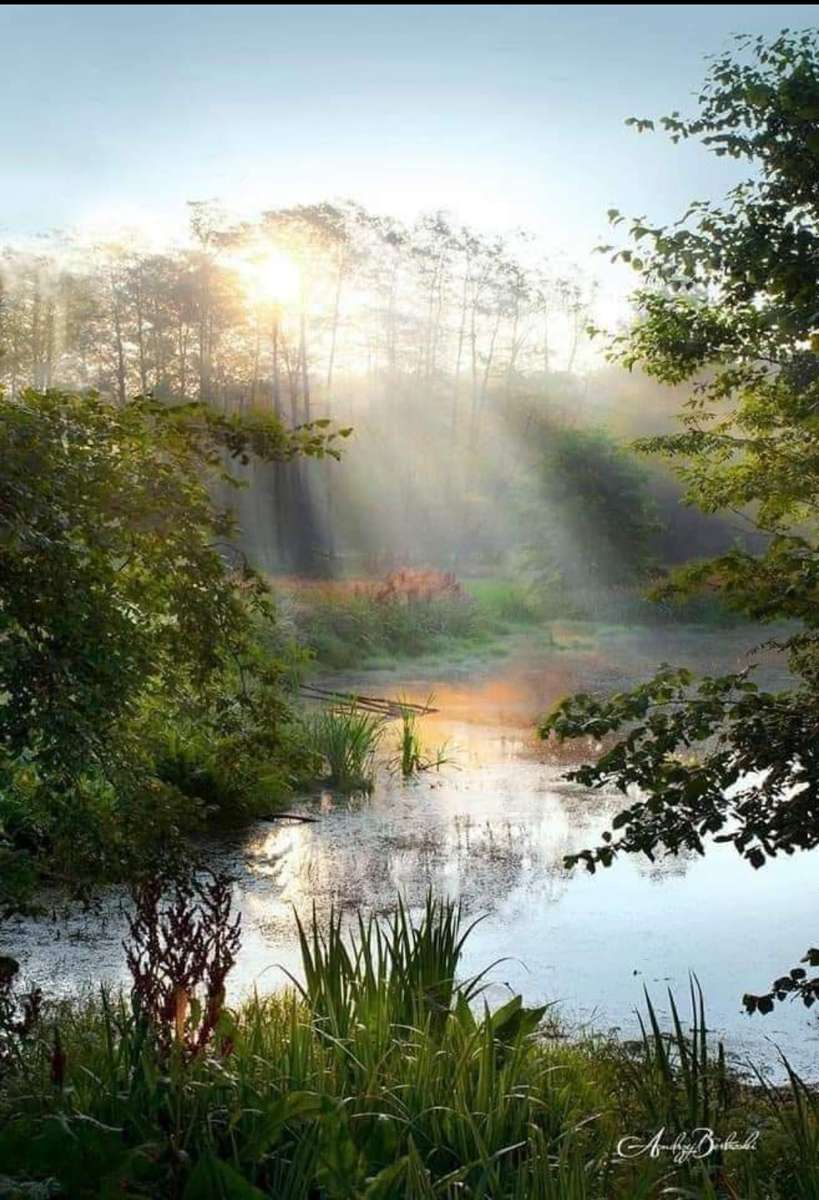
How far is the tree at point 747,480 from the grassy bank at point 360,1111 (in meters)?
0.50

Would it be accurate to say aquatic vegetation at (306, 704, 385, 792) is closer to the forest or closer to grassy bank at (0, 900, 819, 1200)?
the forest

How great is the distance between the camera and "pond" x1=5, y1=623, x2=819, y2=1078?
4078mm

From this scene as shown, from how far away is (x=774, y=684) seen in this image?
10.8 m

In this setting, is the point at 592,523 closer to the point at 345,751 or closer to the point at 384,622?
the point at 384,622

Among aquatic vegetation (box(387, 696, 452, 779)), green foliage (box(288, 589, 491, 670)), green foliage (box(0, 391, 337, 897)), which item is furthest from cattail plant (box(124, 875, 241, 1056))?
green foliage (box(288, 589, 491, 670))

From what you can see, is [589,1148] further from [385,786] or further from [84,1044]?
[385,786]

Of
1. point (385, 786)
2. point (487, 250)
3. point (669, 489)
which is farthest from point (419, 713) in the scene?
point (487, 250)

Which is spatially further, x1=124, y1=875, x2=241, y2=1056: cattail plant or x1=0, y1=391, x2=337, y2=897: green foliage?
x1=0, y1=391, x2=337, y2=897: green foliage

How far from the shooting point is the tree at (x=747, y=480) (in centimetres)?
262

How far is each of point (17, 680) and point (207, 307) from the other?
22.7 metres

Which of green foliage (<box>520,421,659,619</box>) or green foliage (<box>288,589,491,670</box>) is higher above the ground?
green foliage (<box>520,421,659,619</box>)

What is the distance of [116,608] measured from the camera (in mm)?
2336

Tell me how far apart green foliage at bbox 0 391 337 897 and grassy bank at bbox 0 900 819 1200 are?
0.38 m

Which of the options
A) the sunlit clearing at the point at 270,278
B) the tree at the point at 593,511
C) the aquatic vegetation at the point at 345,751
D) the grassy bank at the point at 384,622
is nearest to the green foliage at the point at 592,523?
the tree at the point at 593,511
